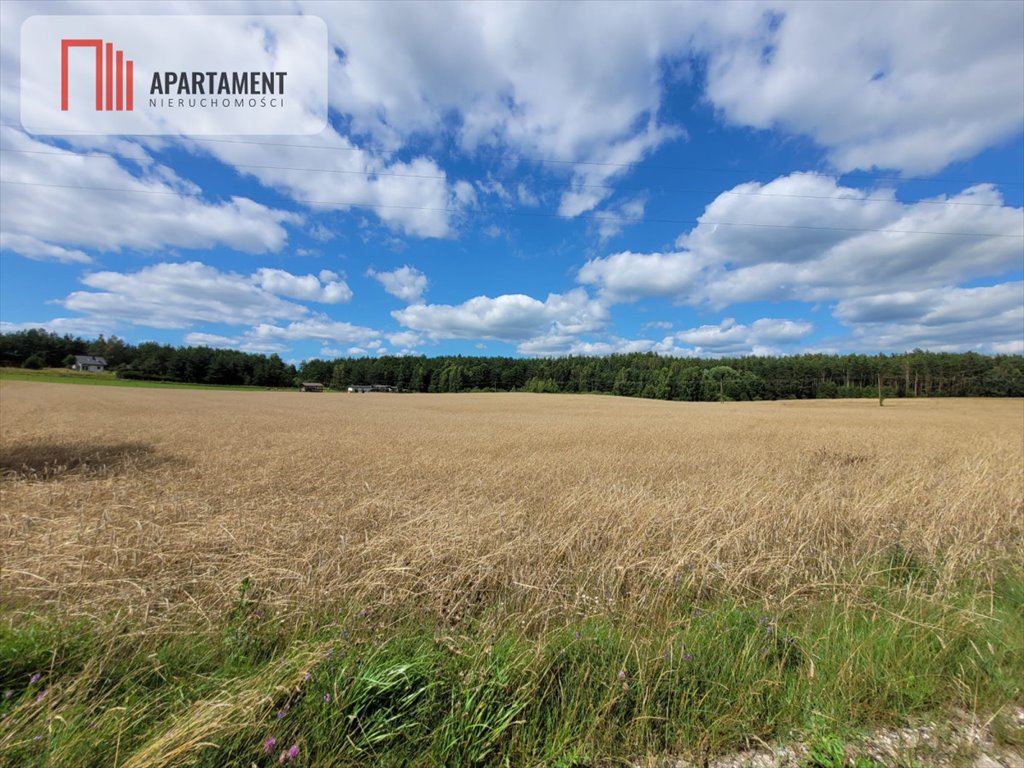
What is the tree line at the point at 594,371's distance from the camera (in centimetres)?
8638

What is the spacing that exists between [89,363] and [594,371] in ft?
484

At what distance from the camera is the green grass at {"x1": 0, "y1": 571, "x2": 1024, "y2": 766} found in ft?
7.34

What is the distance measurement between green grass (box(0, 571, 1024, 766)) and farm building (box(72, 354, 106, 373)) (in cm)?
15636

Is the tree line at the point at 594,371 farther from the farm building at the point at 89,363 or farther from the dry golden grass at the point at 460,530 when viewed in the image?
the dry golden grass at the point at 460,530

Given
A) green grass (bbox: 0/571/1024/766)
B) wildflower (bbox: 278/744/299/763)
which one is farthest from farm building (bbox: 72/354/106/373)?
→ wildflower (bbox: 278/744/299/763)

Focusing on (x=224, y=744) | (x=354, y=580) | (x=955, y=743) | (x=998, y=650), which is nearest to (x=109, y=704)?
(x=224, y=744)

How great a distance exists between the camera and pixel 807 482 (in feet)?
30.9

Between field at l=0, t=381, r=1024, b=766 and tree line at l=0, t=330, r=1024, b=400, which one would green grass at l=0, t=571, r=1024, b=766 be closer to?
field at l=0, t=381, r=1024, b=766

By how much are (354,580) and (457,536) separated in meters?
1.28

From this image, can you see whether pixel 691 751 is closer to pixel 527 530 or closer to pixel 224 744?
pixel 224 744

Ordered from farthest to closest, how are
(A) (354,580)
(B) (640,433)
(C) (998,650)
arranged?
(B) (640,433), (A) (354,580), (C) (998,650)

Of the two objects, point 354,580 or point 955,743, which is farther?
point 354,580

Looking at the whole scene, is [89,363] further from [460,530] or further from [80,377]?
[460,530]

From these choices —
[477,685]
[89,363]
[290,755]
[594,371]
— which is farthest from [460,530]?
[89,363]
